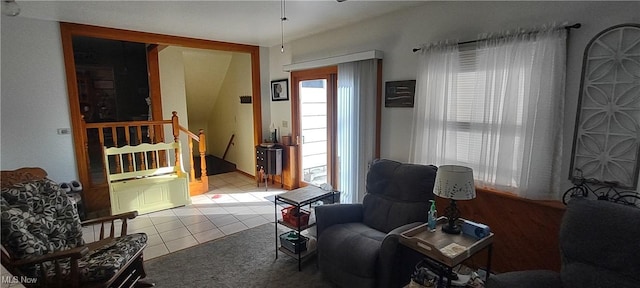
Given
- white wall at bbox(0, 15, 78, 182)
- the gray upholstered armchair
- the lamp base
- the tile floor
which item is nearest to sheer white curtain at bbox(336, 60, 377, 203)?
the gray upholstered armchair

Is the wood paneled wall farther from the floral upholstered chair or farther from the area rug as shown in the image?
the floral upholstered chair

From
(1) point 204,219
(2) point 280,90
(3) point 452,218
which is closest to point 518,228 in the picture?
(3) point 452,218

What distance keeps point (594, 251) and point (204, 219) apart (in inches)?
146

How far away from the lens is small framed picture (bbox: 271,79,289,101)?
4.96 m

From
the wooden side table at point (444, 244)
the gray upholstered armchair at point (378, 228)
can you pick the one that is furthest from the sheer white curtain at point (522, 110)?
the wooden side table at point (444, 244)

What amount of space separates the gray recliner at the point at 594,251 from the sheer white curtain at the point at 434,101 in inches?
48.4

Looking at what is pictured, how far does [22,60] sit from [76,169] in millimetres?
1341

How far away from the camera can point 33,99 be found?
3455mm

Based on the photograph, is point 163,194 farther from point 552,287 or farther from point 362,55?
point 552,287

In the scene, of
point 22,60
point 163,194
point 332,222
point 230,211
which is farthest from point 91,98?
point 332,222

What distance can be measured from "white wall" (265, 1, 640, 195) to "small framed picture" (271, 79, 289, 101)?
0.64 metres

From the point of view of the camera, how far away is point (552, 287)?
1646 millimetres

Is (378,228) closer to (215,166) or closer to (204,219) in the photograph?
(204,219)

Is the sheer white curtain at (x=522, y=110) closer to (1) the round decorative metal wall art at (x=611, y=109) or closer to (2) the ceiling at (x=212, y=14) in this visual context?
(1) the round decorative metal wall art at (x=611, y=109)
